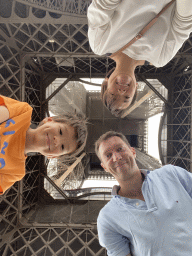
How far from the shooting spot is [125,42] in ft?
6.74

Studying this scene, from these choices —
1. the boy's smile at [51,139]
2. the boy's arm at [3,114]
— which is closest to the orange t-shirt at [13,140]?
the boy's arm at [3,114]

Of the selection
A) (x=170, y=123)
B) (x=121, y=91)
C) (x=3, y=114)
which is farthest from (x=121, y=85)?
(x=170, y=123)

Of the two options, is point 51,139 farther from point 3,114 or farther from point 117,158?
point 117,158

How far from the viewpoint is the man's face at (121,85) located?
246 cm

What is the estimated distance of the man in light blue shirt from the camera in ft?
6.56

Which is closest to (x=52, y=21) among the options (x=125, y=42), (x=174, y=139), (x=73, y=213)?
(x=125, y=42)

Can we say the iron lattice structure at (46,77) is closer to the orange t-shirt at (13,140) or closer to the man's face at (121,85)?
the man's face at (121,85)

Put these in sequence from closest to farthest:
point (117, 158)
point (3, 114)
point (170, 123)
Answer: point (3, 114)
point (117, 158)
point (170, 123)

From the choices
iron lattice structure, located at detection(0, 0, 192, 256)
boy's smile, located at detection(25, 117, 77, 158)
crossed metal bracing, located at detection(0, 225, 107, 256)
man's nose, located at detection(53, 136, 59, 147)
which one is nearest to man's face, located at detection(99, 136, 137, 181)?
boy's smile, located at detection(25, 117, 77, 158)

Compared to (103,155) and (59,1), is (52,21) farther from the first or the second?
(103,155)

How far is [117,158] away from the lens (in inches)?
111

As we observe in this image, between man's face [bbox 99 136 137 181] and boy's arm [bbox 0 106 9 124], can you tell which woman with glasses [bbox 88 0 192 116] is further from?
boy's arm [bbox 0 106 9 124]

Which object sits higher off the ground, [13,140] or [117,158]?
[13,140]

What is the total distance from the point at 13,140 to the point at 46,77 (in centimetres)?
671
